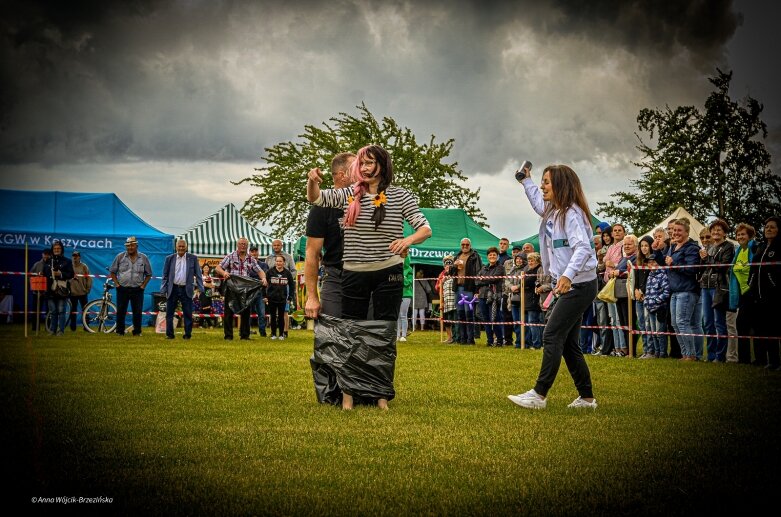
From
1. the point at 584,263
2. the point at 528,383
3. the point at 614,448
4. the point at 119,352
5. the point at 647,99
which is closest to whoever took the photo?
the point at 614,448

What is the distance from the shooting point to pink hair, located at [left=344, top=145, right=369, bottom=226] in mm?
6812

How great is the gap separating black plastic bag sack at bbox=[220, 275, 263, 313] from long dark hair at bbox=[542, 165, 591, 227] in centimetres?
1325

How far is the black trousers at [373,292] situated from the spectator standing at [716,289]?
7.88 m

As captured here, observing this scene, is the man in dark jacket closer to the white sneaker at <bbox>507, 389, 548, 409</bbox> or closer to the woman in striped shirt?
the white sneaker at <bbox>507, 389, 548, 409</bbox>

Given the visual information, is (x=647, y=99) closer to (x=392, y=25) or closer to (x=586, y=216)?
(x=392, y=25)

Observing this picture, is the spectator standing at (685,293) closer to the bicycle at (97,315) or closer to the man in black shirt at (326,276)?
the man in black shirt at (326,276)

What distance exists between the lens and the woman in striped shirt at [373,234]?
688cm

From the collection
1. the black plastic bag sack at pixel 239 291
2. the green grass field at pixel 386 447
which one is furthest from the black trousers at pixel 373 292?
the black plastic bag sack at pixel 239 291

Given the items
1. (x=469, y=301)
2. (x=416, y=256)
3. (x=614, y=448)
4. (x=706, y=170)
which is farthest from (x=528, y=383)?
(x=706, y=170)

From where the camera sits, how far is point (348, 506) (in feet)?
12.5

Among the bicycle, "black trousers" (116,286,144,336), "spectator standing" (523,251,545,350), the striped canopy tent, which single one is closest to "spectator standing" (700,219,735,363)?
"spectator standing" (523,251,545,350)

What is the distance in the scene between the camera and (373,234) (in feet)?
22.7

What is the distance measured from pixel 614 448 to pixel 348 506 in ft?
7.28

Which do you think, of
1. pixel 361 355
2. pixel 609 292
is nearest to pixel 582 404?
→ pixel 361 355
